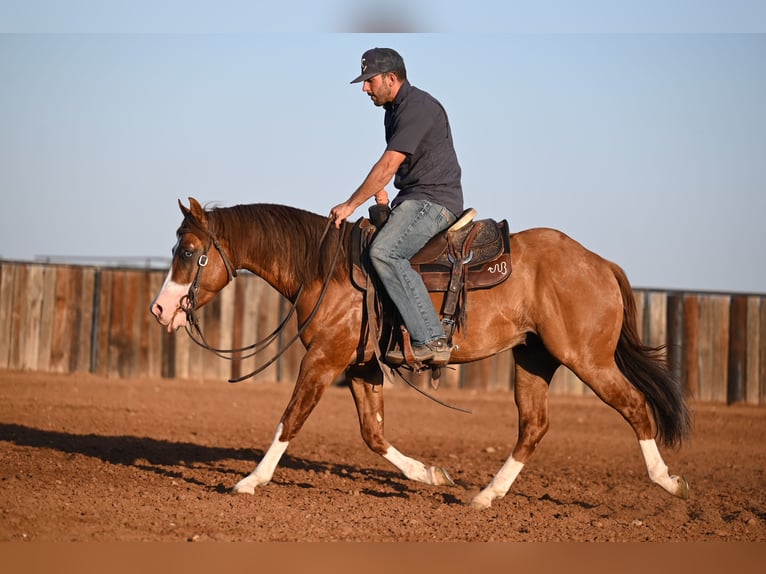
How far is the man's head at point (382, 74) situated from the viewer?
714 centimetres

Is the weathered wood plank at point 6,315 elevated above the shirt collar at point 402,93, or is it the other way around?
the shirt collar at point 402,93

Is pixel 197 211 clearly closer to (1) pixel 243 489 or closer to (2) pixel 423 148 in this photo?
(2) pixel 423 148

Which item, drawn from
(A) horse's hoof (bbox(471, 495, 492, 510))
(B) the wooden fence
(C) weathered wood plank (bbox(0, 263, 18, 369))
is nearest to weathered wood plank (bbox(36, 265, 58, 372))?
(B) the wooden fence

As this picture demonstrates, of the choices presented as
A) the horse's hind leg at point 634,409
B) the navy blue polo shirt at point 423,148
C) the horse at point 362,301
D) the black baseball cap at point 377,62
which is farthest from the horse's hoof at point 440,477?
the black baseball cap at point 377,62

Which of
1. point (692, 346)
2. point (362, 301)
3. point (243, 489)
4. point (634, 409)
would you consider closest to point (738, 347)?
point (692, 346)

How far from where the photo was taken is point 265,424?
519 inches

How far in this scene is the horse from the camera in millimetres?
7168

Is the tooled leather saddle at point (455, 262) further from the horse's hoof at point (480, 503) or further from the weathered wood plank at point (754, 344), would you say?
the weathered wood plank at point (754, 344)

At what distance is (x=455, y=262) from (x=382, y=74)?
5.31 feet

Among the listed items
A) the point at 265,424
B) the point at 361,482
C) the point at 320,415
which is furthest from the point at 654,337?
the point at 361,482

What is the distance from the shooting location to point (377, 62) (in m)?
7.14

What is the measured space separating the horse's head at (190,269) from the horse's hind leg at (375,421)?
1.48m

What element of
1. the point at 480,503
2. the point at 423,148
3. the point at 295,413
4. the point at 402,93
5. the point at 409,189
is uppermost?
the point at 402,93

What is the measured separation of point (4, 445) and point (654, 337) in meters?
12.4
